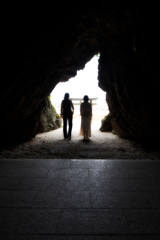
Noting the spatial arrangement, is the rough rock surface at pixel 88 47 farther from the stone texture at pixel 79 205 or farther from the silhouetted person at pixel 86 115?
the stone texture at pixel 79 205

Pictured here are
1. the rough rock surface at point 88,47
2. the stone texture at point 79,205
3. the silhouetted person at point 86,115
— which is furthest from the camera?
the silhouetted person at point 86,115

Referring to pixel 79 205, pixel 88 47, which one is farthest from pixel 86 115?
pixel 79 205

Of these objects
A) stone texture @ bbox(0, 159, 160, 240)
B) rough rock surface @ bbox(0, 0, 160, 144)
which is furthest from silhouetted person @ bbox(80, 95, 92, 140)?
stone texture @ bbox(0, 159, 160, 240)

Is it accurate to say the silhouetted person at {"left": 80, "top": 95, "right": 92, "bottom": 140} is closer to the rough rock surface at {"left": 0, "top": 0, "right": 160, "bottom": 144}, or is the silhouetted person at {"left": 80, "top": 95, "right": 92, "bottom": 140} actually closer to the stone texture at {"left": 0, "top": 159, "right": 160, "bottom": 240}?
the rough rock surface at {"left": 0, "top": 0, "right": 160, "bottom": 144}

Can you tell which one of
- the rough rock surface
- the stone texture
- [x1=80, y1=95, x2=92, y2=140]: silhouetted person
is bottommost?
the stone texture

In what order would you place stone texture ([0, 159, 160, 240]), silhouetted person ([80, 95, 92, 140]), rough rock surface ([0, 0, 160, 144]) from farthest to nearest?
silhouetted person ([80, 95, 92, 140])
rough rock surface ([0, 0, 160, 144])
stone texture ([0, 159, 160, 240])

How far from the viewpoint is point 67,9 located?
4.22 m

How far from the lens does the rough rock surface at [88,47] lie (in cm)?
402

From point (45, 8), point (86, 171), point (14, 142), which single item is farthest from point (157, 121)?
point (14, 142)

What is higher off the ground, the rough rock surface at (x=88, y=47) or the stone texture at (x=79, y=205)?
the rough rock surface at (x=88, y=47)

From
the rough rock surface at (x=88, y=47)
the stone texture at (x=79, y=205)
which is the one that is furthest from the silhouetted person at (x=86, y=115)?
the stone texture at (x=79, y=205)

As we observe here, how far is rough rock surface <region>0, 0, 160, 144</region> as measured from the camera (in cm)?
402

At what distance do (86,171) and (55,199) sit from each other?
120 centimetres

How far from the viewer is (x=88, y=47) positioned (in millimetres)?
7703
